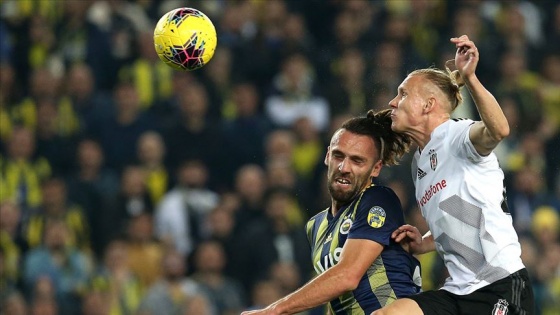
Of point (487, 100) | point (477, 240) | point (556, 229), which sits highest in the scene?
point (487, 100)

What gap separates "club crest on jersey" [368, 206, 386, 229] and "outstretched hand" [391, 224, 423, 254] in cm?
11

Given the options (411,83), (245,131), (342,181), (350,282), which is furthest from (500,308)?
(245,131)

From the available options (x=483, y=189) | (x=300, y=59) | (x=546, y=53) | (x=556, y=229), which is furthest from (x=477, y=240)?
(x=546, y=53)

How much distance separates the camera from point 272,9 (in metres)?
13.3

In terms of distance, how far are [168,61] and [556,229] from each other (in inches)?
231

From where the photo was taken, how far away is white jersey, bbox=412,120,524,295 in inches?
229

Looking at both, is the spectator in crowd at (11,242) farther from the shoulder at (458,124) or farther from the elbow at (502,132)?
the elbow at (502,132)

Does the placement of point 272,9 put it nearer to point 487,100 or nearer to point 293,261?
point 293,261

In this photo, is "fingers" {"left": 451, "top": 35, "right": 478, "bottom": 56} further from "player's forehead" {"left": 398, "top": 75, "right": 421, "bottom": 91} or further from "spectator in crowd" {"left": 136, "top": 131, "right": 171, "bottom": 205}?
"spectator in crowd" {"left": 136, "top": 131, "right": 171, "bottom": 205}

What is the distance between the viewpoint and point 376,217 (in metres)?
6.04

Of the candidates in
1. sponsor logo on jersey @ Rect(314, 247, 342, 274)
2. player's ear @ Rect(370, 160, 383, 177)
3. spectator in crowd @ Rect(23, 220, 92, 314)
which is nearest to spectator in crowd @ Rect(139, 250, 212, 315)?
spectator in crowd @ Rect(23, 220, 92, 314)

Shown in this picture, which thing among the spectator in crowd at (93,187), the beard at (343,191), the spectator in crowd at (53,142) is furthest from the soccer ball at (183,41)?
the spectator in crowd at (53,142)

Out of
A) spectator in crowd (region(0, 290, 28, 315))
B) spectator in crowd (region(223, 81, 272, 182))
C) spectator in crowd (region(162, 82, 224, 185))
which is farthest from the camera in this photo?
spectator in crowd (region(223, 81, 272, 182))

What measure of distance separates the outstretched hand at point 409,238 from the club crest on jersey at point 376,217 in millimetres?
114
